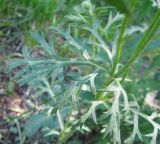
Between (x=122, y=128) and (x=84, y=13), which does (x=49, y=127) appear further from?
(x=84, y=13)

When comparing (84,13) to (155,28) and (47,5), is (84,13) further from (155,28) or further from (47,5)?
(47,5)

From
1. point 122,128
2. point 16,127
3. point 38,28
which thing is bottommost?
point 16,127

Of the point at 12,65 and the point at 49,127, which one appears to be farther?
the point at 49,127

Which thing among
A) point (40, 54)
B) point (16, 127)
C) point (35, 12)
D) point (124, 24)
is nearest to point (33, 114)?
point (16, 127)

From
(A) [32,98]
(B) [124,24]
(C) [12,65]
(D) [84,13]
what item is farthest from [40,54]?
(B) [124,24]

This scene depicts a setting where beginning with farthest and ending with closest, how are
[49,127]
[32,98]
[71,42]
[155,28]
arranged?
[32,98] → [49,127] → [71,42] → [155,28]

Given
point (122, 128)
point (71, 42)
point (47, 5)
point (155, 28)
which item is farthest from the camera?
point (47, 5)

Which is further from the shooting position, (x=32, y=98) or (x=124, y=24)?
(x=32, y=98)

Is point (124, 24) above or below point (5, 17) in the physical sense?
above

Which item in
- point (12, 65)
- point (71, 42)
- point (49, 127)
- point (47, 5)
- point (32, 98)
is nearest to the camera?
point (12, 65)
